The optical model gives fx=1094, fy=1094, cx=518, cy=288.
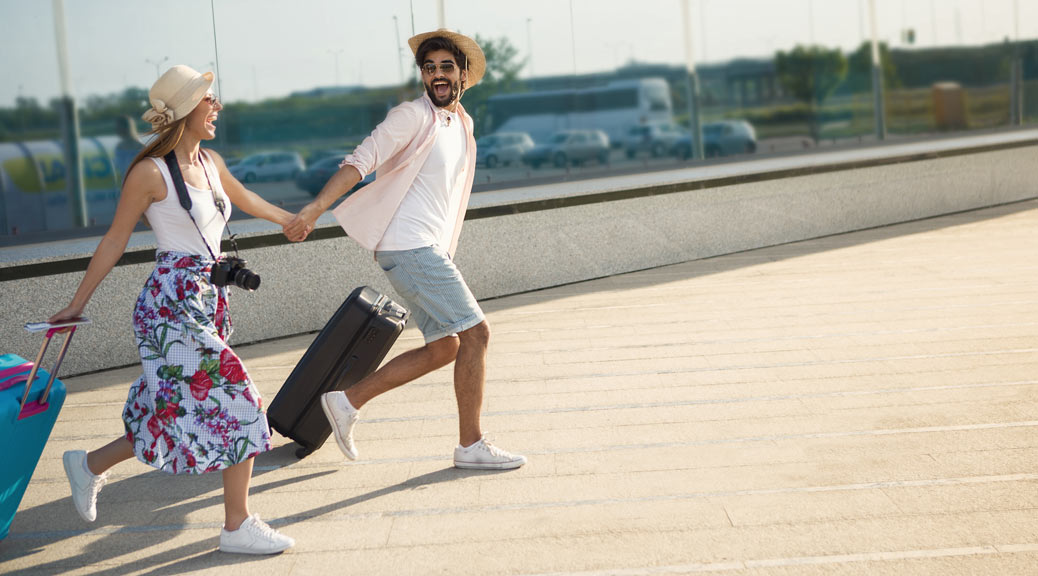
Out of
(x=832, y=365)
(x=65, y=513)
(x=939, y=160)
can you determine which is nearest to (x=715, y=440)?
(x=832, y=365)

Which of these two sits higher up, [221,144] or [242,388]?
[221,144]

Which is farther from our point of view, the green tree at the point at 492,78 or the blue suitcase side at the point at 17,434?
the green tree at the point at 492,78

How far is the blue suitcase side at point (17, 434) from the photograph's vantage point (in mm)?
3479

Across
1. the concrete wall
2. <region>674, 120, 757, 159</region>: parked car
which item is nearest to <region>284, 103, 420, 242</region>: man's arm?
the concrete wall

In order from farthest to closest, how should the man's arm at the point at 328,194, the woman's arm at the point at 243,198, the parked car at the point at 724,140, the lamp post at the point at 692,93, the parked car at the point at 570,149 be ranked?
1. the parked car at the point at 724,140
2. the lamp post at the point at 692,93
3. the parked car at the point at 570,149
4. the man's arm at the point at 328,194
5. the woman's arm at the point at 243,198

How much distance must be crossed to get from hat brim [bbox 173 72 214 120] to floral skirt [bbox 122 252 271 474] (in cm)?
46

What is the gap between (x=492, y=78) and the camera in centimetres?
910

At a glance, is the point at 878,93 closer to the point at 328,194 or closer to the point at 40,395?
the point at 328,194

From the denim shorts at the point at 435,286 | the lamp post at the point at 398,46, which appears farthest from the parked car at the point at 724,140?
the denim shorts at the point at 435,286

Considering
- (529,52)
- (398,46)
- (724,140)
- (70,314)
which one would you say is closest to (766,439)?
(70,314)

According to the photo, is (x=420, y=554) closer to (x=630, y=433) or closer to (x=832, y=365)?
(x=630, y=433)

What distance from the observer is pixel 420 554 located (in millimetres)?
3529

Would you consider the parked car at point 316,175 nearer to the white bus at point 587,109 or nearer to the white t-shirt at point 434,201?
the white bus at point 587,109

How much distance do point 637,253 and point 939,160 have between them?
4895 millimetres
